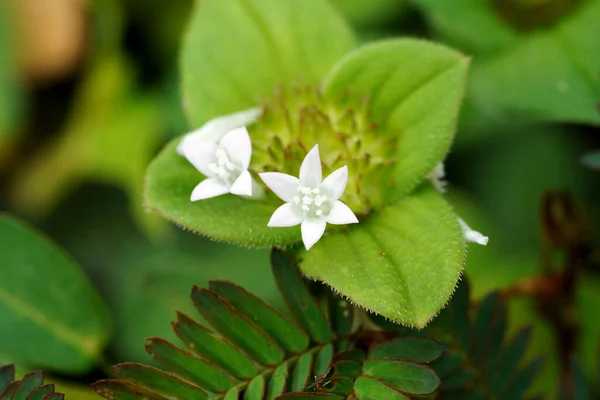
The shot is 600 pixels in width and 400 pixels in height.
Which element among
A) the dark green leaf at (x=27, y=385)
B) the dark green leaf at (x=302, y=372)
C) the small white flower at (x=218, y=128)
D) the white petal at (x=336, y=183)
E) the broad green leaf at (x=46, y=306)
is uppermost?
the small white flower at (x=218, y=128)

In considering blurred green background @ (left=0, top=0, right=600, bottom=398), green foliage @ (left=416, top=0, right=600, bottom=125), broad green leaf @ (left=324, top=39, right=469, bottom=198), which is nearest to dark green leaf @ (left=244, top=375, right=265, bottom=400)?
broad green leaf @ (left=324, top=39, right=469, bottom=198)

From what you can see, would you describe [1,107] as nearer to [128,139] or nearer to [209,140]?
[128,139]

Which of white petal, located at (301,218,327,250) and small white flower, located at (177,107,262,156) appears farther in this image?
small white flower, located at (177,107,262,156)

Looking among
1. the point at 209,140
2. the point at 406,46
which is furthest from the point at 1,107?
the point at 406,46

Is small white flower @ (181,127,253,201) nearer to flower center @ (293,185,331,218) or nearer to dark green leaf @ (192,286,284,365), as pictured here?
flower center @ (293,185,331,218)

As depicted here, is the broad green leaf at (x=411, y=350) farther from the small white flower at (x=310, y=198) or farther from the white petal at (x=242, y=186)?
the white petal at (x=242, y=186)

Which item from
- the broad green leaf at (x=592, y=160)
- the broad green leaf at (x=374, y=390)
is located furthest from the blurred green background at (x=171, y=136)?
the broad green leaf at (x=374, y=390)

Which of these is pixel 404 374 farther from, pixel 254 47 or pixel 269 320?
pixel 254 47

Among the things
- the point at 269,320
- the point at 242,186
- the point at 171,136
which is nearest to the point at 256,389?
the point at 269,320
